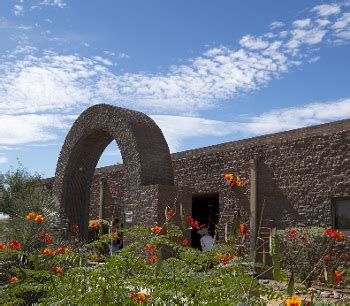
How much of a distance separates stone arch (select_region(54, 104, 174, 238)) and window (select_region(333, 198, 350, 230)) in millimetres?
3552

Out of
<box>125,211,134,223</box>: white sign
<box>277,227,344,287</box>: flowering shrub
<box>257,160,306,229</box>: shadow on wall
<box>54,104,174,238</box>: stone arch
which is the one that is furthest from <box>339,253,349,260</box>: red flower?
<box>125,211,134,223</box>: white sign

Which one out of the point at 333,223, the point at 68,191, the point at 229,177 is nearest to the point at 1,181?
the point at 68,191

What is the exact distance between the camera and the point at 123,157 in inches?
442

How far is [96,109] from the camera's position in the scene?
40.8 feet

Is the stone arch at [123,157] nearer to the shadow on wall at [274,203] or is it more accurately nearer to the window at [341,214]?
the shadow on wall at [274,203]

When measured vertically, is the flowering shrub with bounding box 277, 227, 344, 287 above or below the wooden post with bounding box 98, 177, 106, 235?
below

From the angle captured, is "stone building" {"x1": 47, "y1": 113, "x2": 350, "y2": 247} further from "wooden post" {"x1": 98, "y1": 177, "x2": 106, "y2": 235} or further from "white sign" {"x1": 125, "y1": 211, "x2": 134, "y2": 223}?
"wooden post" {"x1": 98, "y1": 177, "x2": 106, "y2": 235}

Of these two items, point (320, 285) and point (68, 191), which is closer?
point (320, 285)

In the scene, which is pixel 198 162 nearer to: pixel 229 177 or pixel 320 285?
pixel 320 285

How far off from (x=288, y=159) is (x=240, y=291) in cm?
854

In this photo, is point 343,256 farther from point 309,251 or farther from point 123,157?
point 123,157

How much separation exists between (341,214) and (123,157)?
15.9 feet

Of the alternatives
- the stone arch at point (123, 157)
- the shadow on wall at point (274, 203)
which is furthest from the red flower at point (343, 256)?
the stone arch at point (123, 157)

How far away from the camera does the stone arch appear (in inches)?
422
